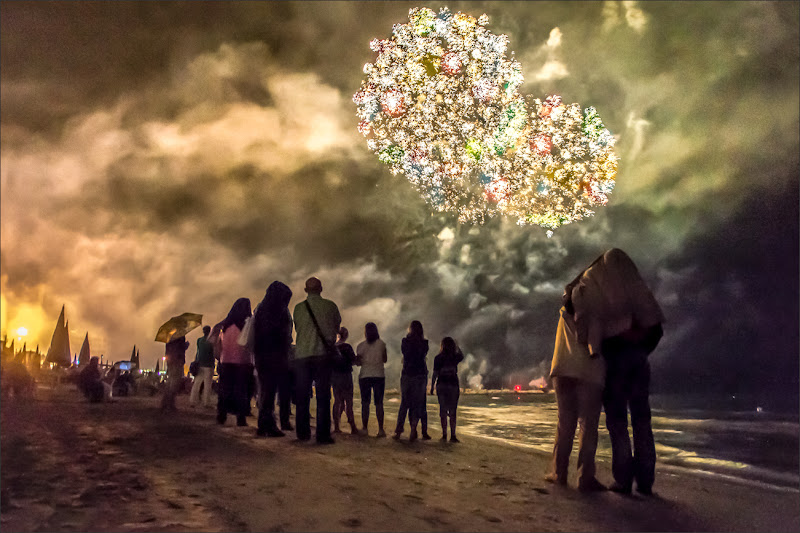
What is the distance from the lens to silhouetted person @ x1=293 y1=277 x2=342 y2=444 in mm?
7695

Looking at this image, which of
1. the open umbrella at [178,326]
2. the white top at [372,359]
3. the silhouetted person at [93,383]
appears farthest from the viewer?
the silhouetted person at [93,383]

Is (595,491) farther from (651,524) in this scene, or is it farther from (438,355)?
(438,355)

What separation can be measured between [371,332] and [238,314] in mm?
2200

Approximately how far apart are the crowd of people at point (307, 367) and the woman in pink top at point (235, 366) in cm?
2

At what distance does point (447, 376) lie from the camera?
9.58 meters

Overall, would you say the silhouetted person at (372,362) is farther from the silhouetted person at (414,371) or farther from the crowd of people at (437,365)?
the silhouetted person at (414,371)

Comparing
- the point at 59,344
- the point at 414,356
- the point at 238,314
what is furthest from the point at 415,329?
the point at 59,344

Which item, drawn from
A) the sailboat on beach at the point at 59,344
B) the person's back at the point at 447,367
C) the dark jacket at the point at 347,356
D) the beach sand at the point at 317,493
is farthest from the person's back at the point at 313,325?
the sailboat on beach at the point at 59,344

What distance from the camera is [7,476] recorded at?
15.6 ft

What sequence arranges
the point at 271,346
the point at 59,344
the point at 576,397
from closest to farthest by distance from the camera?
1. the point at 576,397
2. the point at 271,346
3. the point at 59,344

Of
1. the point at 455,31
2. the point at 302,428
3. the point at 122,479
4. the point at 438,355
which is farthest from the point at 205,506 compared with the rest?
the point at 455,31

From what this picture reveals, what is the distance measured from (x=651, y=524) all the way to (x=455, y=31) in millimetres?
12767

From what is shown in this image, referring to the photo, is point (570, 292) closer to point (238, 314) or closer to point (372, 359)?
point (372, 359)

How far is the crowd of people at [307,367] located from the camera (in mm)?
7789
